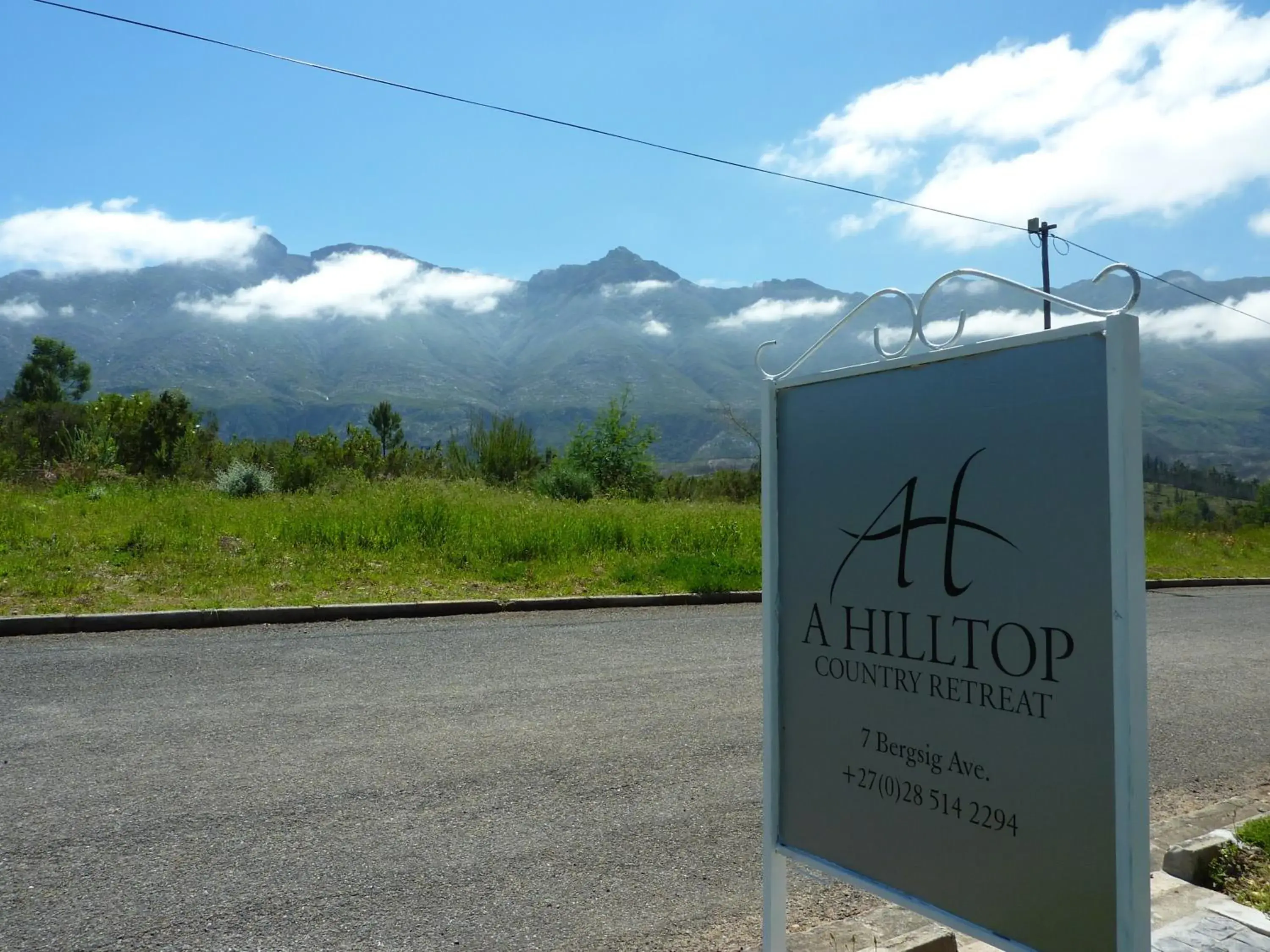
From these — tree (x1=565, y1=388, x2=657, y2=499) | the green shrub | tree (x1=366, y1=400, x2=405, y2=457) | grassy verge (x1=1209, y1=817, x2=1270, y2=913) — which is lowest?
grassy verge (x1=1209, y1=817, x2=1270, y2=913)

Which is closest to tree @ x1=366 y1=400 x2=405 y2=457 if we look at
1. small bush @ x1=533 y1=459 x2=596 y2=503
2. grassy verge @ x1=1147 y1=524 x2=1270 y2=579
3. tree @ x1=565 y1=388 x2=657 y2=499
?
tree @ x1=565 y1=388 x2=657 y2=499

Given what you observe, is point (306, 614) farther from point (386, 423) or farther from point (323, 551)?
point (386, 423)

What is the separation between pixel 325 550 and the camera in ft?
39.7

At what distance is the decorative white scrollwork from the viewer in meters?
2.07

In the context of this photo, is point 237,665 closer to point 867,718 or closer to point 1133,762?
point 867,718

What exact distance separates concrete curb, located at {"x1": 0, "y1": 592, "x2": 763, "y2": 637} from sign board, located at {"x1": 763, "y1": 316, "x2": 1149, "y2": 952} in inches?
291

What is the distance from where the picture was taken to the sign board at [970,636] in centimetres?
200

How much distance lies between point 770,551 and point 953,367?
812 mm

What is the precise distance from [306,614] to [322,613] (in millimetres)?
155

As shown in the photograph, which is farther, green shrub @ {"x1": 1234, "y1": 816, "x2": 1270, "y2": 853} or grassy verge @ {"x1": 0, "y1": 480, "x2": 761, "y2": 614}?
grassy verge @ {"x1": 0, "y1": 480, "x2": 761, "y2": 614}

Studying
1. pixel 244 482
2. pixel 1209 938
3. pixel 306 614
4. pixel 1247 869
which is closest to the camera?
pixel 1209 938

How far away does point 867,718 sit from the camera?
8.39ft

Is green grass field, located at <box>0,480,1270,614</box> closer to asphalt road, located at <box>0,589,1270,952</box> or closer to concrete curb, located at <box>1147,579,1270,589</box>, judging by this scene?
asphalt road, located at <box>0,589,1270,952</box>

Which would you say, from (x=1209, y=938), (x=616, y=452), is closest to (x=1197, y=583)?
(x=1209, y=938)
